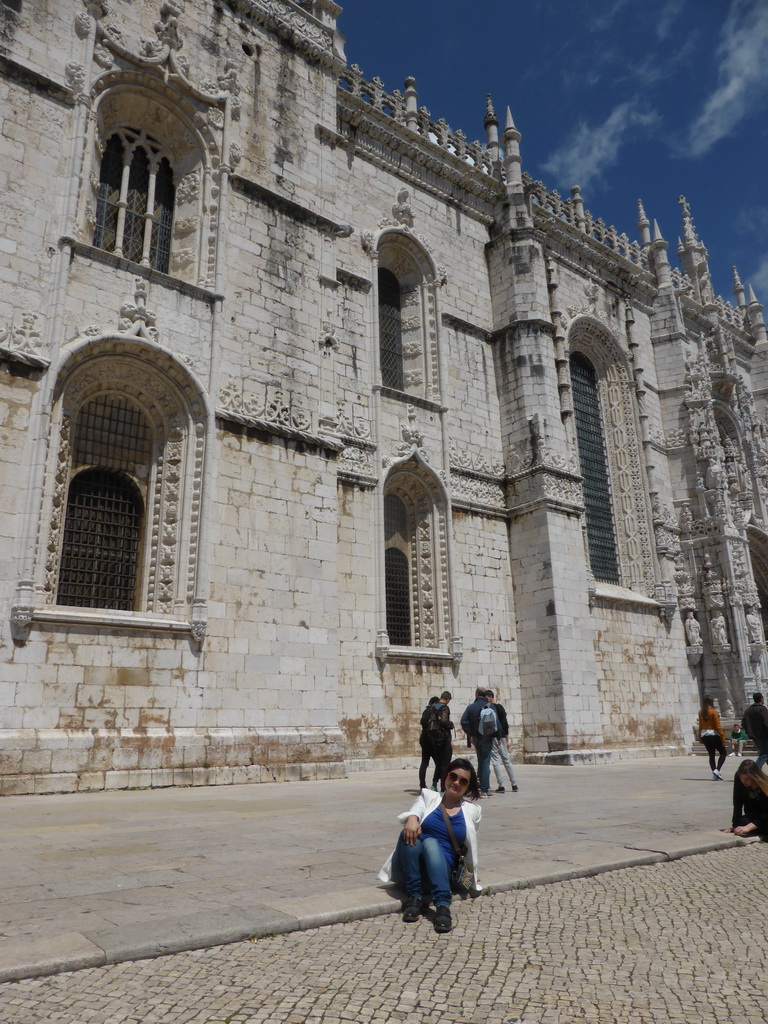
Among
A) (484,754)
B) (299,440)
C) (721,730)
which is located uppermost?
(299,440)

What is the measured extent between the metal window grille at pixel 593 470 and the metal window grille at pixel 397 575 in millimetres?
7114

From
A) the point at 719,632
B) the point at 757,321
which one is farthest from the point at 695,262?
the point at 719,632

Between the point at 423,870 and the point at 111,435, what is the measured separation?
1067cm

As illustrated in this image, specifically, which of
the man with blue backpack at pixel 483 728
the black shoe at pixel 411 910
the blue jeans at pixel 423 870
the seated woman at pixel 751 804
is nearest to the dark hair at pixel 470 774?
the blue jeans at pixel 423 870

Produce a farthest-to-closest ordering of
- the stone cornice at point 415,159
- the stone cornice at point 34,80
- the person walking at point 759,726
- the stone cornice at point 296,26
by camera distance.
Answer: the stone cornice at point 415,159 → the stone cornice at point 296,26 → the stone cornice at point 34,80 → the person walking at point 759,726

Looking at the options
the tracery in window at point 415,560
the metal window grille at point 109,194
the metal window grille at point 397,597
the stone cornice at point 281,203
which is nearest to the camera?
the metal window grille at point 109,194

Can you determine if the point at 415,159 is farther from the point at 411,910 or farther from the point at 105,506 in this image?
the point at 411,910

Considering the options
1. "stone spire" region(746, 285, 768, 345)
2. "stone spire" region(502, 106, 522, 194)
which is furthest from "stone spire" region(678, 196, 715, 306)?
"stone spire" region(502, 106, 522, 194)

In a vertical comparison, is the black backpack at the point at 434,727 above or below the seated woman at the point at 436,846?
above

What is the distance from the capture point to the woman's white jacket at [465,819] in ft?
16.7

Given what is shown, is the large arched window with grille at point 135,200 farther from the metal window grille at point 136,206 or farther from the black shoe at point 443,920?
the black shoe at point 443,920

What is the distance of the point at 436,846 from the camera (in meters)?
4.89

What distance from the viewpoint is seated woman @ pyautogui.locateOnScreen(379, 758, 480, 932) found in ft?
15.1

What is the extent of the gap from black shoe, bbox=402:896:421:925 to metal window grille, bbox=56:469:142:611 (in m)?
9.34
